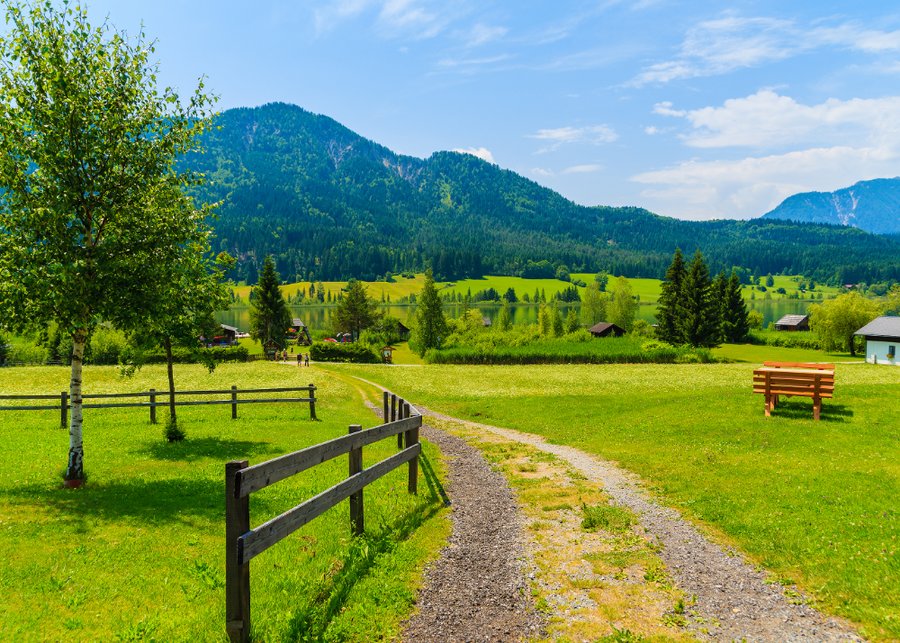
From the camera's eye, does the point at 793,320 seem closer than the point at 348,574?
No

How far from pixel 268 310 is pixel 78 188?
73668 millimetres

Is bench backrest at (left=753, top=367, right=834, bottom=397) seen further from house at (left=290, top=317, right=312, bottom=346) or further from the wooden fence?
house at (left=290, top=317, right=312, bottom=346)

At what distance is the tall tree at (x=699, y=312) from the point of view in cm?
8412

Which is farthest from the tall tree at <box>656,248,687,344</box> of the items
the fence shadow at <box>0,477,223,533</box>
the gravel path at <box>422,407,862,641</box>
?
the fence shadow at <box>0,477,223,533</box>

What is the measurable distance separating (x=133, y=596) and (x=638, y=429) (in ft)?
63.9

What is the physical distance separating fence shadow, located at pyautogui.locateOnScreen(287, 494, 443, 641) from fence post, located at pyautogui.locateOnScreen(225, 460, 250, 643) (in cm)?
60

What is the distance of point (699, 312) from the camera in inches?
3317

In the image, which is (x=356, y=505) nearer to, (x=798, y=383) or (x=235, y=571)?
(x=235, y=571)

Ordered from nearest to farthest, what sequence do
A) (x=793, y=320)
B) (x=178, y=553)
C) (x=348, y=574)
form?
(x=348, y=574), (x=178, y=553), (x=793, y=320)

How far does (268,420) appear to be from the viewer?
89.5 feet

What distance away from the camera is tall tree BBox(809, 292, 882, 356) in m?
81.2

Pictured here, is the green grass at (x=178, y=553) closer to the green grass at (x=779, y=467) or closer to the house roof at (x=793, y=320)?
the green grass at (x=779, y=467)

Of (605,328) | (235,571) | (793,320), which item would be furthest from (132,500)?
(793,320)

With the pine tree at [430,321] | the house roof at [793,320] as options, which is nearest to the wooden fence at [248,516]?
the pine tree at [430,321]
